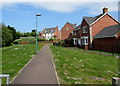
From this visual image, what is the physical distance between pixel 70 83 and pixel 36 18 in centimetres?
1340

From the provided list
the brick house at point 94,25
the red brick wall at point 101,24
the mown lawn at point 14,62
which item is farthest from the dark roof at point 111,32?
the mown lawn at point 14,62

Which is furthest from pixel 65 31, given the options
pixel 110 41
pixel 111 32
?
pixel 110 41

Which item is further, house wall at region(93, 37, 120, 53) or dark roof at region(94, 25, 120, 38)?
dark roof at region(94, 25, 120, 38)

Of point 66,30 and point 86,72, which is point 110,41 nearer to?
point 86,72

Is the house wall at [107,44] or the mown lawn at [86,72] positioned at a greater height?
the house wall at [107,44]

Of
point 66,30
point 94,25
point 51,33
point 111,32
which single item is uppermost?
point 51,33

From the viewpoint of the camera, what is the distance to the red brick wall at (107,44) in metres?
18.9

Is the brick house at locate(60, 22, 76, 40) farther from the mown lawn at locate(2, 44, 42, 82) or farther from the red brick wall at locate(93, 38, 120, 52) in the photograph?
the mown lawn at locate(2, 44, 42, 82)

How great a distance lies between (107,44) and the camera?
829 inches

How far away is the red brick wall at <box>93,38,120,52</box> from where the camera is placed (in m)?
18.9

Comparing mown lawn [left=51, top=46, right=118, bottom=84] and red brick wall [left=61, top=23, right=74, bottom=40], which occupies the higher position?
red brick wall [left=61, top=23, right=74, bottom=40]

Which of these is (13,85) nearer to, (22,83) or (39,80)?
(22,83)

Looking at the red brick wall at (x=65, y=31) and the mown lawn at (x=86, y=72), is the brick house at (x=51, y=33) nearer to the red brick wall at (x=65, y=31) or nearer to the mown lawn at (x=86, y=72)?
the red brick wall at (x=65, y=31)

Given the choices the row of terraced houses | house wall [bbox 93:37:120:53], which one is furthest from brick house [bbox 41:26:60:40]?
house wall [bbox 93:37:120:53]
